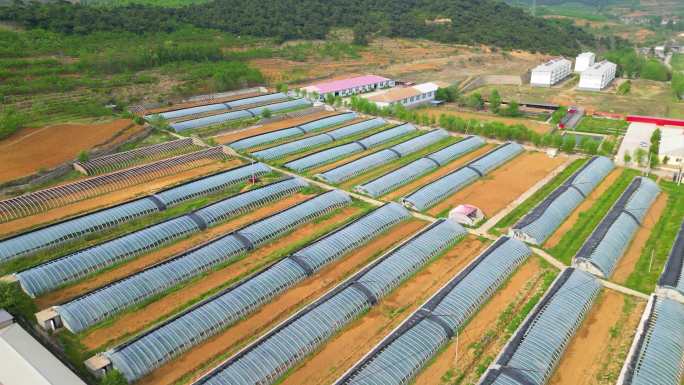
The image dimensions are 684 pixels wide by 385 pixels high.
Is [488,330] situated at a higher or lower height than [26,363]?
lower

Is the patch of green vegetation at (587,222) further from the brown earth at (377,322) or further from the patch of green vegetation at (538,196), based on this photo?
the brown earth at (377,322)

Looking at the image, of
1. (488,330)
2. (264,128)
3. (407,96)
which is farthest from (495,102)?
(488,330)

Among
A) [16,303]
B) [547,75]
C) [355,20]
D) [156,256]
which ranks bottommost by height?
[156,256]

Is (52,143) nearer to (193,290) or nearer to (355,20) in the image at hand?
(193,290)

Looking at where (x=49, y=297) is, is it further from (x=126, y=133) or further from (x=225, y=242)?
(x=126, y=133)

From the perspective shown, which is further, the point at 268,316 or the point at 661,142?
the point at 661,142

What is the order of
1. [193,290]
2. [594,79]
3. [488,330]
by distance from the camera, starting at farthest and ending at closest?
[594,79], [193,290], [488,330]

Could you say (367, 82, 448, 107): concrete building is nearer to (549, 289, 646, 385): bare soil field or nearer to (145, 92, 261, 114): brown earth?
(145, 92, 261, 114): brown earth

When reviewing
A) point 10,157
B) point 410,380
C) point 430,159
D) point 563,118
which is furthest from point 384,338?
point 563,118
